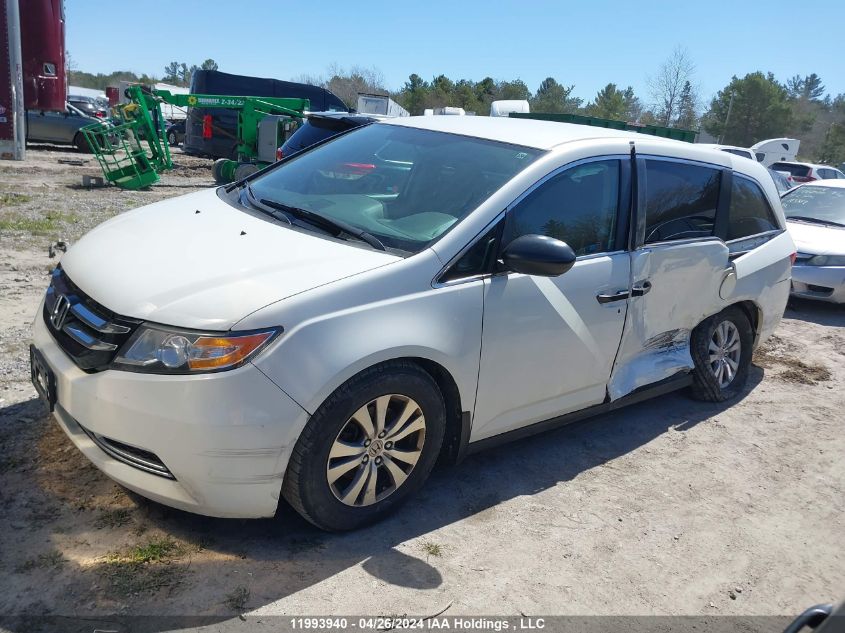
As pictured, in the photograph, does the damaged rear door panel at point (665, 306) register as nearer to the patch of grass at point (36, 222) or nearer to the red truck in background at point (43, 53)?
the patch of grass at point (36, 222)

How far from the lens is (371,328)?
2.84 m

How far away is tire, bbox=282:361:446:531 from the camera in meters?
2.79

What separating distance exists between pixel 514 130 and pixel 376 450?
2.02 meters

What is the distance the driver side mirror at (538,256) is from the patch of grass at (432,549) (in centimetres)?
127

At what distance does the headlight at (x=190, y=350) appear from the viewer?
8.52ft

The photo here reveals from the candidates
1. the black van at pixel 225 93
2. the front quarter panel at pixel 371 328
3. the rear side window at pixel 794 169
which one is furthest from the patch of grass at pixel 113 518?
the rear side window at pixel 794 169

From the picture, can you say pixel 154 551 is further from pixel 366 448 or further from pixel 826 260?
pixel 826 260

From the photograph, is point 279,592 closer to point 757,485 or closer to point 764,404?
point 757,485

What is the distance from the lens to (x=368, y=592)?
108 inches

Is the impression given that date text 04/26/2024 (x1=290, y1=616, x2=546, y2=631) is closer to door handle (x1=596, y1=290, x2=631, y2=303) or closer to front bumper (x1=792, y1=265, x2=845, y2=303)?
door handle (x1=596, y1=290, x2=631, y2=303)

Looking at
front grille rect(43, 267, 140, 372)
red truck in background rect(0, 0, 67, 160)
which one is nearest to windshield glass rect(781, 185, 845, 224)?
front grille rect(43, 267, 140, 372)

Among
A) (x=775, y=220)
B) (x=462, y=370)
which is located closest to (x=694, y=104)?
(x=775, y=220)

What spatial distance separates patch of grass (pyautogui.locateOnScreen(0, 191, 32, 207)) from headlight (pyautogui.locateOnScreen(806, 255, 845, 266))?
34.9ft

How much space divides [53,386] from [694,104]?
48.3 m
